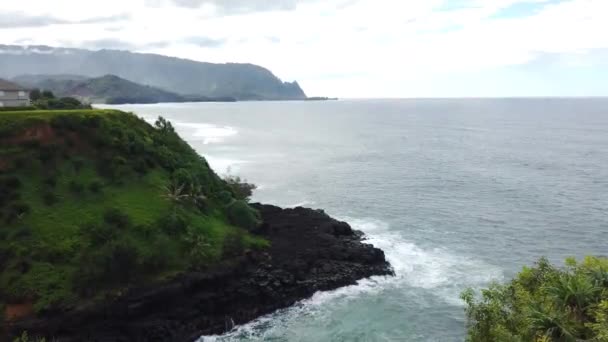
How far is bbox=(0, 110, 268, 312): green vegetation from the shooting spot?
43.6m

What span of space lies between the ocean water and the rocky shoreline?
5.88ft

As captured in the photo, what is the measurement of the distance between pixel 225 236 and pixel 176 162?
50.0ft

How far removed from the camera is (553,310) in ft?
90.3

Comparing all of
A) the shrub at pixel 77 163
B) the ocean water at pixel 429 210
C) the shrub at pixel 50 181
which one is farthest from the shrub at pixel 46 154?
the ocean water at pixel 429 210

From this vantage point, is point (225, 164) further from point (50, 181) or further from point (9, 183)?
point (9, 183)

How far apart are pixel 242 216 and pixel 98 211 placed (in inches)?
683

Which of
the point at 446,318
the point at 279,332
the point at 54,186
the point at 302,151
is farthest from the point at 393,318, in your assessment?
the point at 302,151

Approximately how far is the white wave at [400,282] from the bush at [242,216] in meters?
14.9

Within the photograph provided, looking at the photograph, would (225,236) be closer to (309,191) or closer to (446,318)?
(446,318)

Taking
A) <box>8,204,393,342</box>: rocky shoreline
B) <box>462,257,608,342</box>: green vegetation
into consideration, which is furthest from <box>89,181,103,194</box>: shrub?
<box>462,257,608,342</box>: green vegetation

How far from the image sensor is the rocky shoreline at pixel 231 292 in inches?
1615

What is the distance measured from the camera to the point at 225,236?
55.0 metres

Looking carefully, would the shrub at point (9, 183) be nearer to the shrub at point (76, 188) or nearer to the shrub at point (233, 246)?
the shrub at point (76, 188)

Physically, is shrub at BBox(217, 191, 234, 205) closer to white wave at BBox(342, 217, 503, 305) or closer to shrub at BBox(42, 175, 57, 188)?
white wave at BBox(342, 217, 503, 305)
